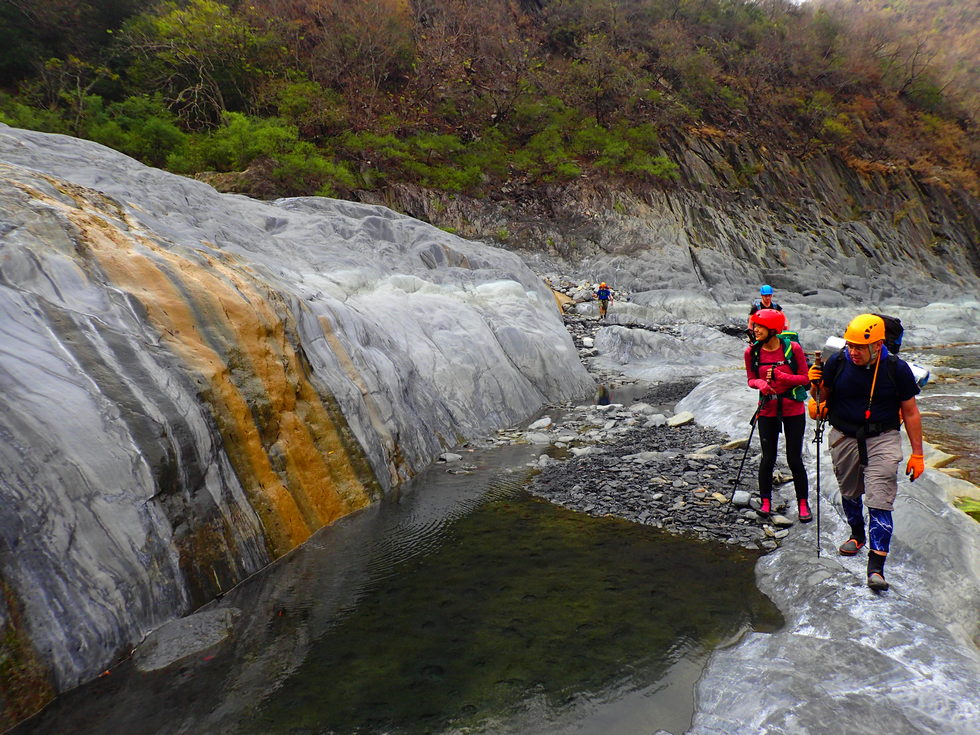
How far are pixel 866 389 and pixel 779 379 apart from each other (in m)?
1.08

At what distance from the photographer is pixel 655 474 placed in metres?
7.17

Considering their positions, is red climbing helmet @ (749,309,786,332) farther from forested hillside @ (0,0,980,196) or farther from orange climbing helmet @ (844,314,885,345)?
forested hillside @ (0,0,980,196)

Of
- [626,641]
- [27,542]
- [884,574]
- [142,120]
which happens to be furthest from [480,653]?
[142,120]

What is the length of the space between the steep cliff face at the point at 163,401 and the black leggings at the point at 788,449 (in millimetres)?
4482

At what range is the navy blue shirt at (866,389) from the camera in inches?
166

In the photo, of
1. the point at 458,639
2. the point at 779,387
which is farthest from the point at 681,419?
the point at 458,639

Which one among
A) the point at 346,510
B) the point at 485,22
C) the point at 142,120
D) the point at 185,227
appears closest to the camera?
the point at 346,510

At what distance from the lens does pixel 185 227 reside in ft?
26.9

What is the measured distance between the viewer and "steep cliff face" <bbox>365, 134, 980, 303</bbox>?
26.4 metres

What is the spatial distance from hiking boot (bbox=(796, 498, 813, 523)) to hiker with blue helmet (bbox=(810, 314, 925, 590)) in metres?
1.12

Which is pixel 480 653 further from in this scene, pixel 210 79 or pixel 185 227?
pixel 210 79

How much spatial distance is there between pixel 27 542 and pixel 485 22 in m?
38.9

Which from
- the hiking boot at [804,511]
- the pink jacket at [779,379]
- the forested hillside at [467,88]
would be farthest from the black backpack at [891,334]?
the forested hillside at [467,88]

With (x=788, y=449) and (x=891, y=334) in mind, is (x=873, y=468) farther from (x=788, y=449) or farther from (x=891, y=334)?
(x=788, y=449)
